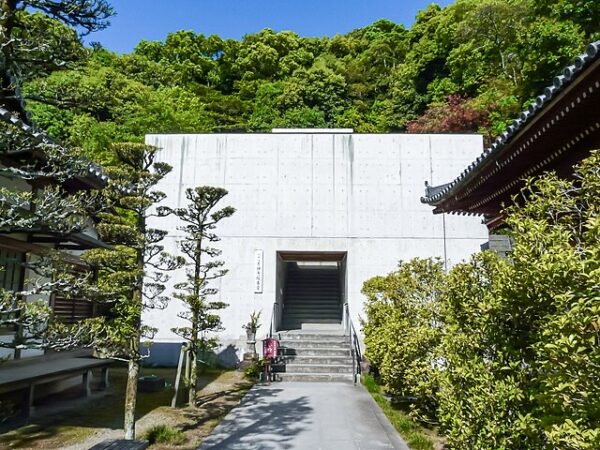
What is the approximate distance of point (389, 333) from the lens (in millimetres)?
6844

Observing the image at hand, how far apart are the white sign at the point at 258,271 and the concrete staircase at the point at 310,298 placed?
6.12 feet

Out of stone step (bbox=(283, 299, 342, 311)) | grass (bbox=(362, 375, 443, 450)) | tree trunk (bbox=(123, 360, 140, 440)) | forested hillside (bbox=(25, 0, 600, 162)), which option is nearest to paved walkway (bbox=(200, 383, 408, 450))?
grass (bbox=(362, 375, 443, 450))

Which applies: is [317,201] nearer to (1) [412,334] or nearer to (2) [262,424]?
(1) [412,334]

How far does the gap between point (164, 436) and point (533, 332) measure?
4.64 m

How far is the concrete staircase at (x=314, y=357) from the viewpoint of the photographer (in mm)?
10109

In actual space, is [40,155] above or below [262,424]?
above

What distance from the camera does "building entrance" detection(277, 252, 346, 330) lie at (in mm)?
13453

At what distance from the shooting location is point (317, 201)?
12.6m

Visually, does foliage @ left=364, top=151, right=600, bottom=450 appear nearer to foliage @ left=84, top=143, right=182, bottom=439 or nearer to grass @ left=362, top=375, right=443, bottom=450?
grass @ left=362, top=375, right=443, bottom=450

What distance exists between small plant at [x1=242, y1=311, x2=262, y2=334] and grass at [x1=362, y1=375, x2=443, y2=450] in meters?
3.88

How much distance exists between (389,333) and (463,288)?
139 inches

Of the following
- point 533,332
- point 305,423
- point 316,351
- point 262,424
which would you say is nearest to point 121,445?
point 262,424

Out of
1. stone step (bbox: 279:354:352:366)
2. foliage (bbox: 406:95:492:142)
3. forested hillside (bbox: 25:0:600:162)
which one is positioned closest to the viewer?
stone step (bbox: 279:354:352:366)

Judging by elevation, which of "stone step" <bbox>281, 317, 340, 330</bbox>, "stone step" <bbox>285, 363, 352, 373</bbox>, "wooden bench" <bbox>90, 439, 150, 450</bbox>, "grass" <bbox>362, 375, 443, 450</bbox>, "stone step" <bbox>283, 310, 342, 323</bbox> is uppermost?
"stone step" <bbox>283, 310, 342, 323</bbox>
